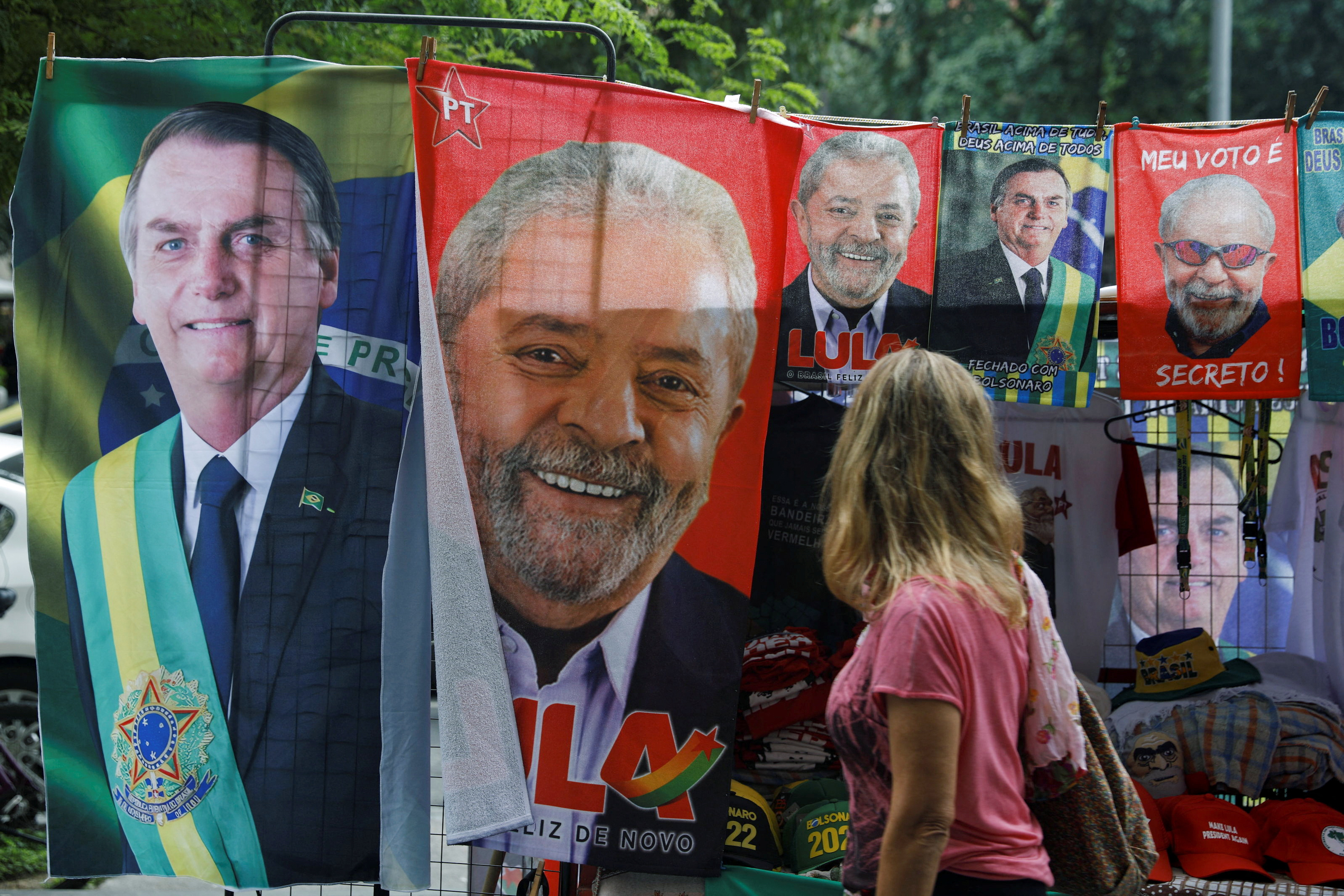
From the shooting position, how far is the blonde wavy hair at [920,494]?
6.45 feet

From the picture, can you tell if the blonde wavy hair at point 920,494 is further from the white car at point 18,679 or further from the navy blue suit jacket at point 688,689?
the white car at point 18,679

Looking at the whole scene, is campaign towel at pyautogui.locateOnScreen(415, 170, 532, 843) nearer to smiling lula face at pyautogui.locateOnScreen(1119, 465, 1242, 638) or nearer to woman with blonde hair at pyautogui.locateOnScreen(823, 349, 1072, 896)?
woman with blonde hair at pyautogui.locateOnScreen(823, 349, 1072, 896)

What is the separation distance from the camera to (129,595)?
116 inches

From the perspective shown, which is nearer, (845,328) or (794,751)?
(845,328)

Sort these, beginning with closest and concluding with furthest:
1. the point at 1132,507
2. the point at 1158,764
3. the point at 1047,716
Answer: the point at 1047,716 → the point at 1158,764 → the point at 1132,507

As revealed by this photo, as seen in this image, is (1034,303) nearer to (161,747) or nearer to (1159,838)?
(1159,838)

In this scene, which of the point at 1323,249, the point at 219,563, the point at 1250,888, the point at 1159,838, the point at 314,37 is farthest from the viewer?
the point at 314,37

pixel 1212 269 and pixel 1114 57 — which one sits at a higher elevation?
pixel 1114 57

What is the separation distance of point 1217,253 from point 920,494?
6.24 feet

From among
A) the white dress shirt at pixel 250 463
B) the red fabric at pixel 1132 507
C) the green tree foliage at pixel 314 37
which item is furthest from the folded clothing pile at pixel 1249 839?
the green tree foliage at pixel 314 37

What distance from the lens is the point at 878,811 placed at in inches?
78.4

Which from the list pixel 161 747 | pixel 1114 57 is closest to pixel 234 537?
pixel 161 747

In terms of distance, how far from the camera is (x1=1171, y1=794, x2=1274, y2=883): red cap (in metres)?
3.56

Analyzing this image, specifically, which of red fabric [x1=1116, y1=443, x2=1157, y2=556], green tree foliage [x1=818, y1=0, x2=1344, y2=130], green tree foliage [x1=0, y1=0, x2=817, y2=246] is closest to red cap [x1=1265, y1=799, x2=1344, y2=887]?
red fabric [x1=1116, y1=443, x2=1157, y2=556]
